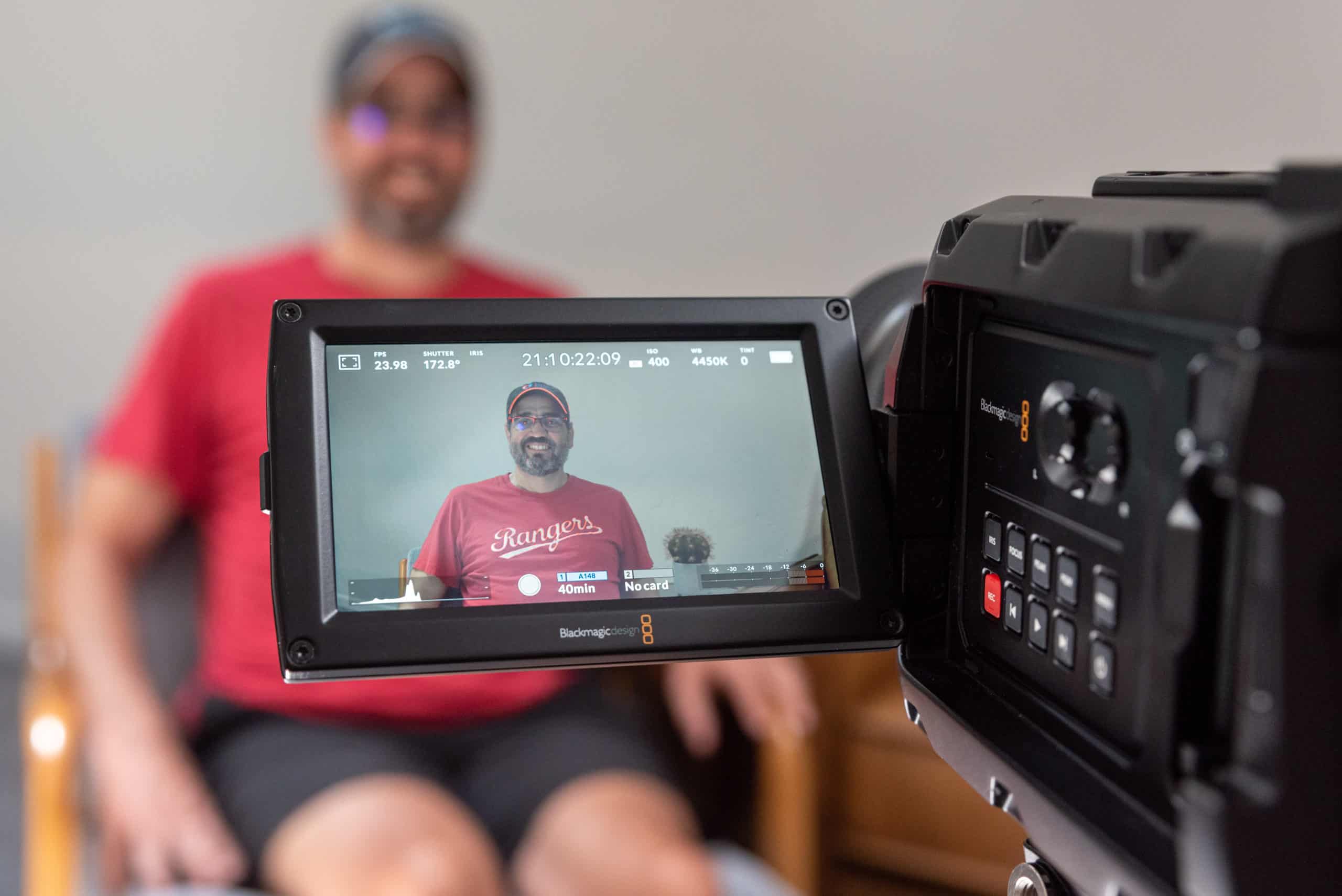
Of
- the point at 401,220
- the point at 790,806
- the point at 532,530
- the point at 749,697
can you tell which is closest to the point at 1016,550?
the point at 532,530

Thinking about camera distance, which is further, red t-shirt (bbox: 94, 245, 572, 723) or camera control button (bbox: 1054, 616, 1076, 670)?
red t-shirt (bbox: 94, 245, 572, 723)

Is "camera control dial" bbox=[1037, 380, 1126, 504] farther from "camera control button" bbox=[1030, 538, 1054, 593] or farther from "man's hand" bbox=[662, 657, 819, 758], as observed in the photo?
"man's hand" bbox=[662, 657, 819, 758]

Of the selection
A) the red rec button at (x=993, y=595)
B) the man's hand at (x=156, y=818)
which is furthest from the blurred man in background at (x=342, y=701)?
the red rec button at (x=993, y=595)

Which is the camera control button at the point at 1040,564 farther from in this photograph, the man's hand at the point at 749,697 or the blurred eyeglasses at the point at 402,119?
the blurred eyeglasses at the point at 402,119

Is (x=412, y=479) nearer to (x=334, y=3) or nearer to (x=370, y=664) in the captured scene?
(x=370, y=664)

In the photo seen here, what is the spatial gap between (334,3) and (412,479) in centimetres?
197

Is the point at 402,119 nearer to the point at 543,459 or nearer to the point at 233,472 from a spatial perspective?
the point at 233,472

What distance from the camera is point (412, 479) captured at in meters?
0.59

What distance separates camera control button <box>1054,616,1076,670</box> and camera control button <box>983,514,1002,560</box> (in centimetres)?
6

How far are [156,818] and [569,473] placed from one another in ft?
3.12

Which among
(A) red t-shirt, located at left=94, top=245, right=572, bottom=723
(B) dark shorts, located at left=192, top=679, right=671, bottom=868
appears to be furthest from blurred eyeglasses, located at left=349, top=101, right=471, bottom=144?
(B) dark shorts, located at left=192, top=679, right=671, bottom=868

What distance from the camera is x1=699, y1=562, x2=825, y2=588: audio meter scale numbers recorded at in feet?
1.96

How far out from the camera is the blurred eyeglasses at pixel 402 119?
1.61 m

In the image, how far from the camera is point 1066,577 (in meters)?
0.49
